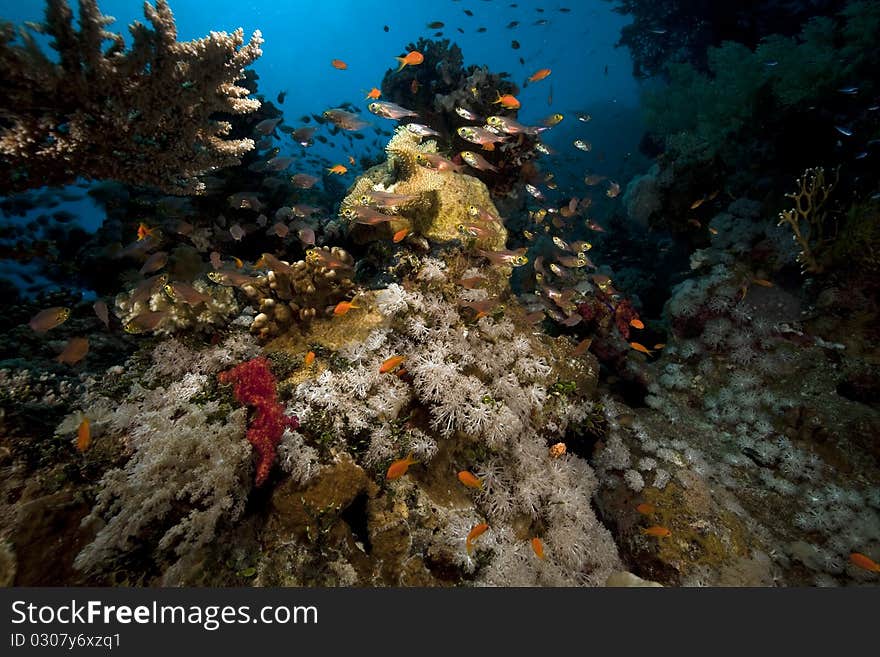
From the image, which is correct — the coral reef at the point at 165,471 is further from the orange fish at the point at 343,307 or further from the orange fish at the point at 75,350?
the orange fish at the point at 343,307

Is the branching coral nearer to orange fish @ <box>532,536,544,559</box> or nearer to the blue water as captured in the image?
orange fish @ <box>532,536,544,559</box>

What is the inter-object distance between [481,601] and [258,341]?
11.4ft

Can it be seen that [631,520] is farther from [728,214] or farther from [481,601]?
[728,214]

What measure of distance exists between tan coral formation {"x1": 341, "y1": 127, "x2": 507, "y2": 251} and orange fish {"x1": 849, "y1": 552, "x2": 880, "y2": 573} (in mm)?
5267

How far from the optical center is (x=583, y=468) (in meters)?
4.57

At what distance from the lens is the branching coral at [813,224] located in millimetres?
6734

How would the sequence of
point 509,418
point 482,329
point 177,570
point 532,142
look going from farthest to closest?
point 532,142
point 482,329
point 509,418
point 177,570

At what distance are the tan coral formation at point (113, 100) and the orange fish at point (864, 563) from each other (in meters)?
8.56

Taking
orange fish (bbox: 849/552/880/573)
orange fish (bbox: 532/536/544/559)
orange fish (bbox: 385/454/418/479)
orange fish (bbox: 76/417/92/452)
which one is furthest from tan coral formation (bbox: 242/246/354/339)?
orange fish (bbox: 849/552/880/573)

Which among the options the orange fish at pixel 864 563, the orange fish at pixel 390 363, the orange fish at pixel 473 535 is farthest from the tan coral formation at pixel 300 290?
the orange fish at pixel 864 563

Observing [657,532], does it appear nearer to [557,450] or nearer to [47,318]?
[557,450]

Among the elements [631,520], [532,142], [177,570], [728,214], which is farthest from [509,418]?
[728,214]

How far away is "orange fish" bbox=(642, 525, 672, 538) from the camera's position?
4.05 m

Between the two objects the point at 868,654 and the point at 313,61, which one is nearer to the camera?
the point at 868,654
